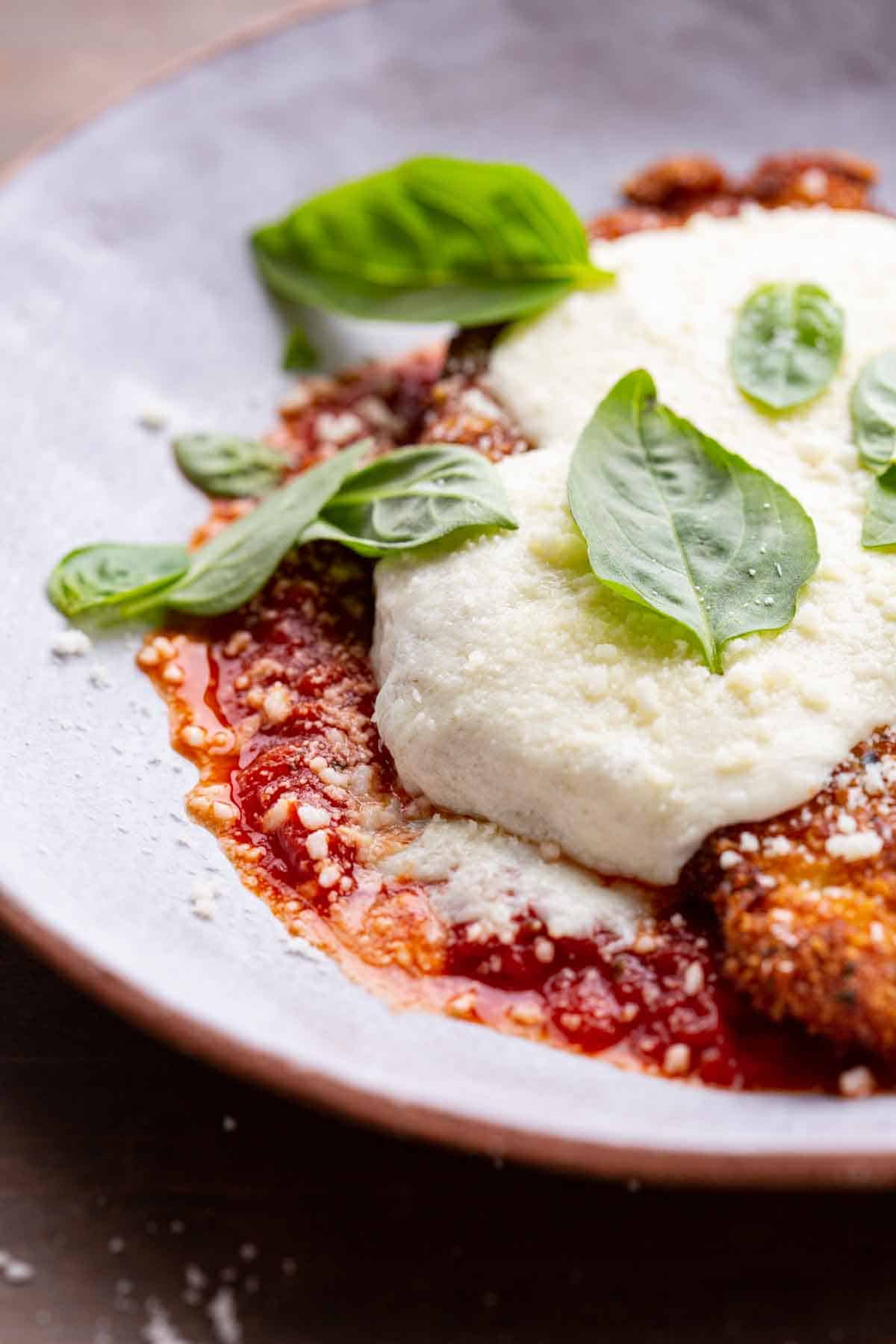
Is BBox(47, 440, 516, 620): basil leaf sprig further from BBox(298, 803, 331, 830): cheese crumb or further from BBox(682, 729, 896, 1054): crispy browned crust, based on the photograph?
BBox(682, 729, 896, 1054): crispy browned crust

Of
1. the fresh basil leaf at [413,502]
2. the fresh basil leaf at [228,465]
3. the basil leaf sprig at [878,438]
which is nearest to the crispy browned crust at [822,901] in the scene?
the basil leaf sprig at [878,438]

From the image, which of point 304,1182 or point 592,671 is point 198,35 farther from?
point 304,1182

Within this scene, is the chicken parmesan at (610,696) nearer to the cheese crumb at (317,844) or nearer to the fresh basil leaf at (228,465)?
the cheese crumb at (317,844)

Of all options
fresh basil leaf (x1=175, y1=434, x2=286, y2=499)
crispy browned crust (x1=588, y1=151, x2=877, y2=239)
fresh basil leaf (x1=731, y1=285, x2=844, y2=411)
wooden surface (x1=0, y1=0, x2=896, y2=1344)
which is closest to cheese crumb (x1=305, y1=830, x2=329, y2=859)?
wooden surface (x1=0, y1=0, x2=896, y2=1344)

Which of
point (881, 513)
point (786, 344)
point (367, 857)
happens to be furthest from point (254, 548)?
point (881, 513)

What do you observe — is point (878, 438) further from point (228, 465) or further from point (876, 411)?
point (228, 465)

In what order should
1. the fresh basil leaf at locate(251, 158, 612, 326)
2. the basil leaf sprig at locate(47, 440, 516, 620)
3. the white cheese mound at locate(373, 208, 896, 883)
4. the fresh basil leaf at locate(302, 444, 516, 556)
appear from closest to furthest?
the white cheese mound at locate(373, 208, 896, 883) < the fresh basil leaf at locate(302, 444, 516, 556) < the basil leaf sprig at locate(47, 440, 516, 620) < the fresh basil leaf at locate(251, 158, 612, 326)
